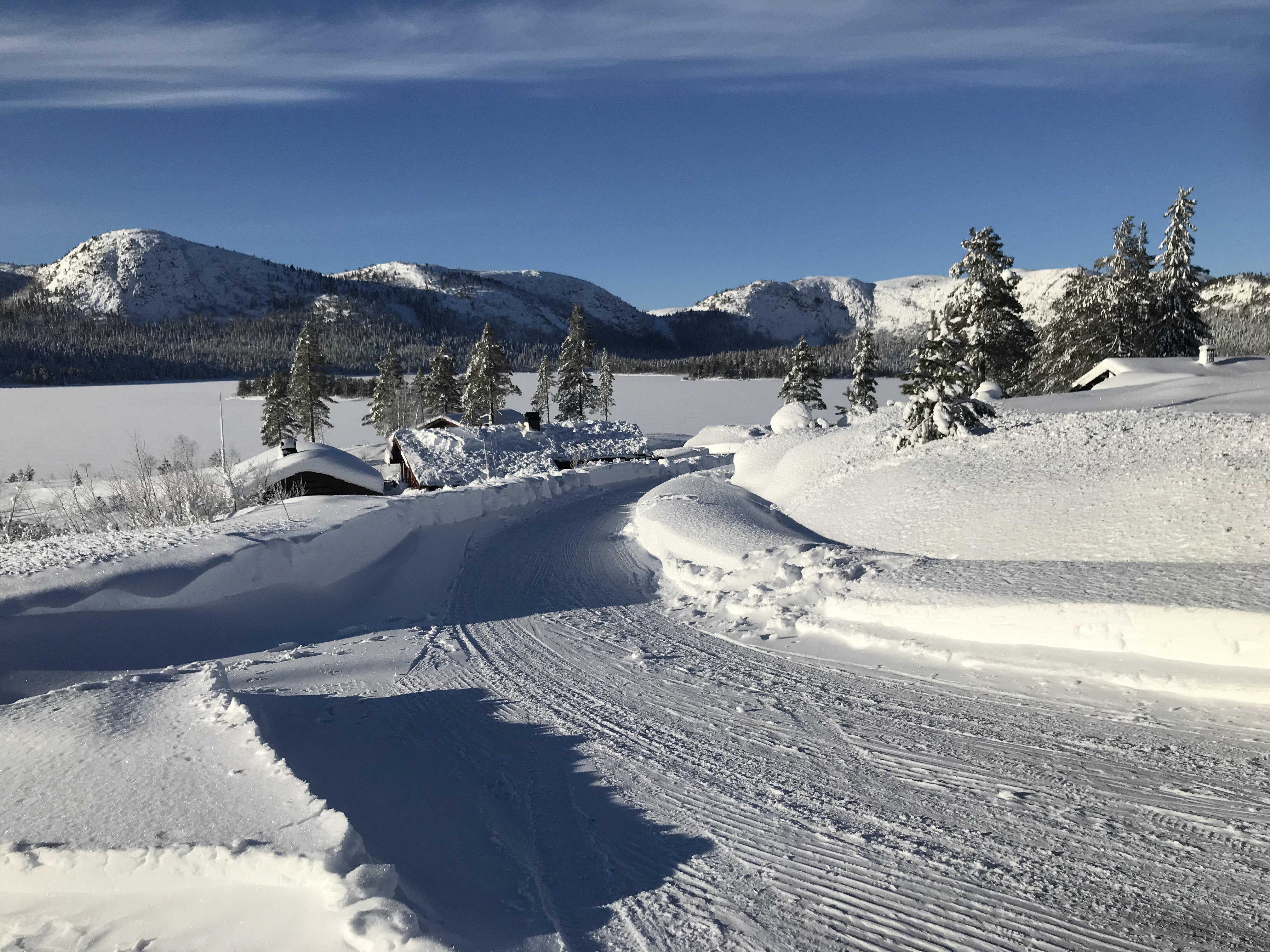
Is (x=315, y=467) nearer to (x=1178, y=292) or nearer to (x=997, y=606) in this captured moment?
(x=997, y=606)

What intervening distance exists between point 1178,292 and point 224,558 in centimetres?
4481

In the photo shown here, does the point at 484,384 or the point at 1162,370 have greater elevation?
the point at 484,384

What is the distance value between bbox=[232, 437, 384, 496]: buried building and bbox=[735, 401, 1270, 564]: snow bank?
19835 mm

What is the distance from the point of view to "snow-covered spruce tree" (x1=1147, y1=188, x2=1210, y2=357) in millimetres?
37000

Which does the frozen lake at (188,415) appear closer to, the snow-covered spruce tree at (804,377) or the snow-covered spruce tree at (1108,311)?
the snow-covered spruce tree at (804,377)

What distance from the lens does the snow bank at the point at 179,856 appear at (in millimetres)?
3959

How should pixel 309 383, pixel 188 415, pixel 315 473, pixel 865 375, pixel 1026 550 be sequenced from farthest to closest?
pixel 188 415 → pixel 309 383 → pixel 865 375 → pixel 315 473 → pixel 1026 550

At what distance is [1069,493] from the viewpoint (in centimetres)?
1273

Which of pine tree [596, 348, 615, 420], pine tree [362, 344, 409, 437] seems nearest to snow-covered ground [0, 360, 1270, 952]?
pine tree [362, 344, 409, 437]

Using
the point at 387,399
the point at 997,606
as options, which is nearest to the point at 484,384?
the point at 387,399

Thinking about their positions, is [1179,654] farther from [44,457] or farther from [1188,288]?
[44,457]

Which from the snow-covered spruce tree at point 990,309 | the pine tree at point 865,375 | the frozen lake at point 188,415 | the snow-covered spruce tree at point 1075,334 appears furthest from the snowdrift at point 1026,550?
the frozen lake at point 188,415

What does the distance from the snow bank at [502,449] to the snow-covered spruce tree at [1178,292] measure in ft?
91.9

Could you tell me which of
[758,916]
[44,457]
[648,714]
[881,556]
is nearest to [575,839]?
[758,916]
